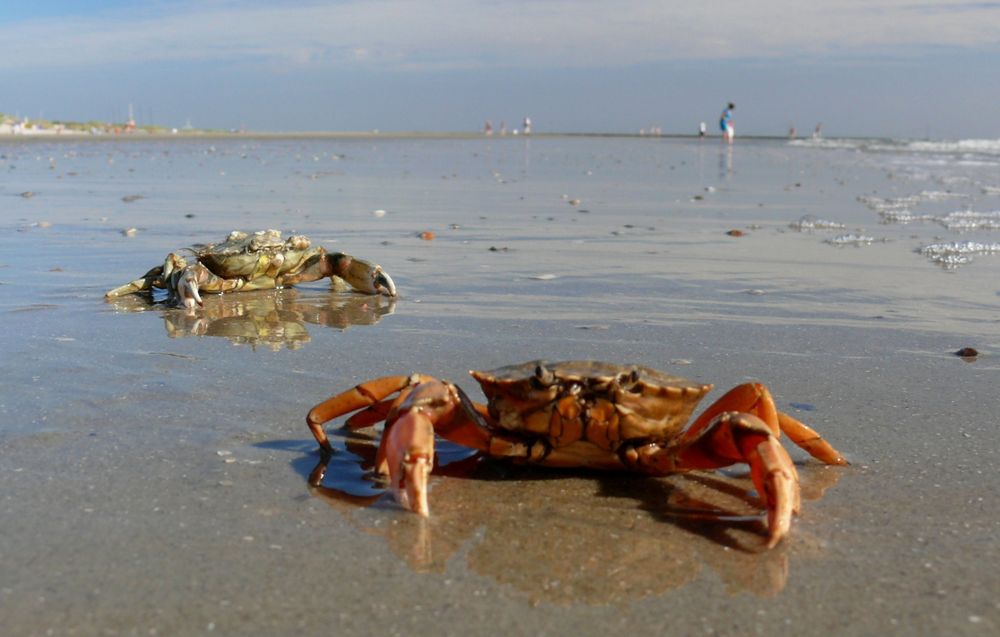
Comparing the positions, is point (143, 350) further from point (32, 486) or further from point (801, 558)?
point (801, 558)

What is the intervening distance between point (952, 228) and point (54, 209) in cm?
1159

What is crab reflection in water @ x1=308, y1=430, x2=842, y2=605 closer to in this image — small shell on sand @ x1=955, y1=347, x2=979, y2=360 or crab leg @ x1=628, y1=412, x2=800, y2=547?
crab leg @ x1=628, y1=412, x2=800, y2=547

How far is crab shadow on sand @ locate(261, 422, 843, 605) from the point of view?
9.21ft

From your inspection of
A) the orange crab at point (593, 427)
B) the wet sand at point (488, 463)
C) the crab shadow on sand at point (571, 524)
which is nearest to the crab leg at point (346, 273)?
the wet sand at point (488, 463)

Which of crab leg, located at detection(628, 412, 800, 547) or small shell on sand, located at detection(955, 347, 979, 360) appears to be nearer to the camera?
crab leg, located at detection(628, 412, 800, 547)

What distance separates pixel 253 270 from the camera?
775cm

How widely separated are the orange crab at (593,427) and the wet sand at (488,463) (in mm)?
136

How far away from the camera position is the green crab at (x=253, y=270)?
7391 mm

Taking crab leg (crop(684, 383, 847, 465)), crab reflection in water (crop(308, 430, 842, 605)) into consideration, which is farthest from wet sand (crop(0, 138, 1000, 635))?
crab leg (crop(684, 383, 847, 465))

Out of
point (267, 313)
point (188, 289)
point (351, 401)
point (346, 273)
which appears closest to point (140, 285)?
point (188, 289)

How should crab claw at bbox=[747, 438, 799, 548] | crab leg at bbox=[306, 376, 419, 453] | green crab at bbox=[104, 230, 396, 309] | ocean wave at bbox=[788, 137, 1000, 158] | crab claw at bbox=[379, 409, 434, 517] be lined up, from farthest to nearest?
ocean wave at bbox=[788, 137, 1000, 158] < green crab at bbox=[104, 230, 396, 309] < crab leg at bbox=[306, 376, 419, 453] < crab claw at bbox=[379, 409, 434, 517] < crab claw at bbox=[747, 438, 799, 548]

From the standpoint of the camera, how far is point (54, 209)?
543 inches

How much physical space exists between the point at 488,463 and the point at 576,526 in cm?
69

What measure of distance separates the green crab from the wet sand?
18 cm
